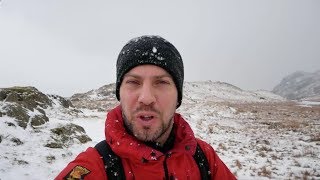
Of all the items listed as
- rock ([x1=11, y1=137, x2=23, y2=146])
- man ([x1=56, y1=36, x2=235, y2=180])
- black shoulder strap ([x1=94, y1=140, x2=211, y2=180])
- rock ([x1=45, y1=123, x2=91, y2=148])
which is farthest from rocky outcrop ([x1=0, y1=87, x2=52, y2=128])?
black shoulder strap ([x1=94, y1=140, x2=211, y2=180])

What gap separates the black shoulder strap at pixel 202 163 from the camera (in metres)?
2.44

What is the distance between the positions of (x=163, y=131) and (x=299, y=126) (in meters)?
18.7

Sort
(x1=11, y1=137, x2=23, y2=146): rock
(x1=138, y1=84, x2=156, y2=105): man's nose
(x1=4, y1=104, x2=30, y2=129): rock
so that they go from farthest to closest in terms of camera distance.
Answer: (x1=4, y1=104, x2=30, y2=129): rock → (x1=11, y1=137, x2=23, y2=146): rock → (x1=138, y1=84, x2=156, y2=105): man's nose

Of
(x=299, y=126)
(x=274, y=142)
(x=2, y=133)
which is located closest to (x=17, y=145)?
(x=2, y=133)

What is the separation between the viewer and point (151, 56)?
2.65 m

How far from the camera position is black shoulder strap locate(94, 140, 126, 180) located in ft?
6.91

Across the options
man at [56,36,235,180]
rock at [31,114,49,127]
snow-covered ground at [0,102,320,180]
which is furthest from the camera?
rock at [31,114,49,127]

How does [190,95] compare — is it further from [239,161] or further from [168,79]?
[168,79]

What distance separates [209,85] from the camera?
69.6 meters

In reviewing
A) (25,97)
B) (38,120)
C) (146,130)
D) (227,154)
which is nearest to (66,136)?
(38,120)

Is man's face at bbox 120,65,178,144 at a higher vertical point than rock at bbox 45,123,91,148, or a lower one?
higher

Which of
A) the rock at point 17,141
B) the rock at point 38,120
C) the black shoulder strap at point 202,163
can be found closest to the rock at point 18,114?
the rock at point 38,120

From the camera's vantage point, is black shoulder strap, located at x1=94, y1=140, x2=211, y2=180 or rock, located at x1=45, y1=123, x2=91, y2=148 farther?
rock, located at x1=45, y1=123, x2=91, y2=148

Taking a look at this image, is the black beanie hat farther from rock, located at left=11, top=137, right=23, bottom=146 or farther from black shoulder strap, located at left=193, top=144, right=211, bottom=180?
rock, located at left=11, top=137, right=23, bottom=146
